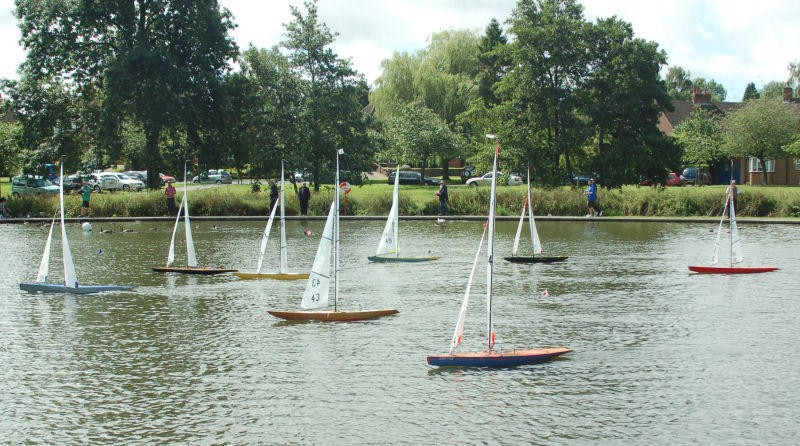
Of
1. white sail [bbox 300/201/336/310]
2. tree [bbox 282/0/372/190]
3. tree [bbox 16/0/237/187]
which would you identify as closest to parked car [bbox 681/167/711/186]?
tree [bbox 282/0/372/190]

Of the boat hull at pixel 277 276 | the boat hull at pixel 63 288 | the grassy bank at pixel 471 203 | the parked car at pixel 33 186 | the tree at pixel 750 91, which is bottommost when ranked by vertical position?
the boat hull at pixel 63 288

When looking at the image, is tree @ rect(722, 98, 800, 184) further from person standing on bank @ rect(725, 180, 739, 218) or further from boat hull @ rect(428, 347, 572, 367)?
boat hull @ rect(428, 347, 572, 367)

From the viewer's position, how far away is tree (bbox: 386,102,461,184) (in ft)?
240

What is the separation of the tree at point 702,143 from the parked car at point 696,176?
38.4 inches

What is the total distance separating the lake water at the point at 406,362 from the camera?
39.0ft

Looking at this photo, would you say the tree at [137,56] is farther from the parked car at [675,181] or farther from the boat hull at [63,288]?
the parked car at [675,181]

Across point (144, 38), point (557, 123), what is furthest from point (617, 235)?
point (144, 38)

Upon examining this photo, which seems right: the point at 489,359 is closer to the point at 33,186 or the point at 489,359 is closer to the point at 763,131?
the point at 33,186

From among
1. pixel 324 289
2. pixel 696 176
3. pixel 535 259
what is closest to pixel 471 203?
pixel 535 259

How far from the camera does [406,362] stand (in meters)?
15.1

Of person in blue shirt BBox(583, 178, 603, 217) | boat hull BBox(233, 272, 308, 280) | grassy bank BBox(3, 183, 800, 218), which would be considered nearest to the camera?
boat hull BBox(233, 272, 308, 280)

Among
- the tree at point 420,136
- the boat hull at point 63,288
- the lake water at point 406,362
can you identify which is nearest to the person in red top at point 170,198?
the lake water at point 406,362

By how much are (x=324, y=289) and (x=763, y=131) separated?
219ft

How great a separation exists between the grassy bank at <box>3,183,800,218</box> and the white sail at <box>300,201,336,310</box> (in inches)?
1306
